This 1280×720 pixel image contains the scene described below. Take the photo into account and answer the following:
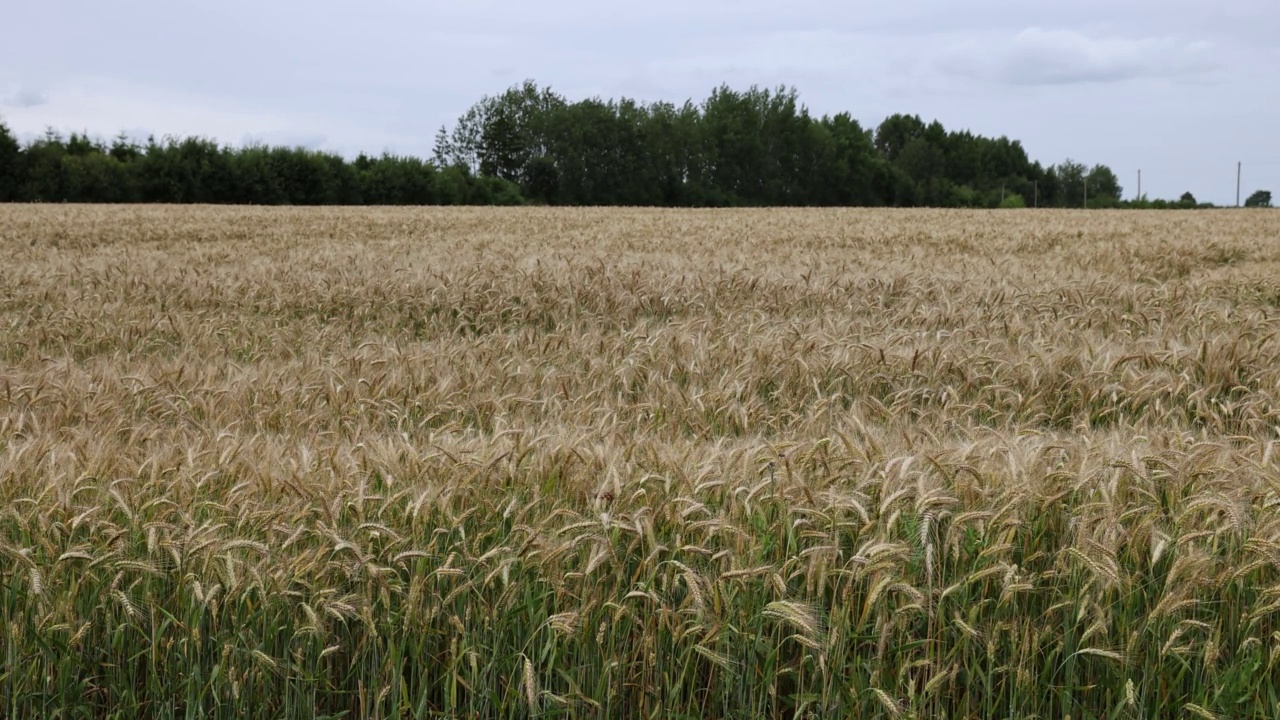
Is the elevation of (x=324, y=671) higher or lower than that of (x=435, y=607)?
lower

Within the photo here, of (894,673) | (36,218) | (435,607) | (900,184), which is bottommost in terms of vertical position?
(894,673)

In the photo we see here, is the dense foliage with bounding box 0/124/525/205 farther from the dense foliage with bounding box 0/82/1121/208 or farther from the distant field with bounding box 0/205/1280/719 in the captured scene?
the distant field with bounding box 0/205/1280/719

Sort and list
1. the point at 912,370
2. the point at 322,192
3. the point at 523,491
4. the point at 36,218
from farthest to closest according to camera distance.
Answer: the point at 322,192, the point at 36,218, the point at 912,370, the point at 523,491

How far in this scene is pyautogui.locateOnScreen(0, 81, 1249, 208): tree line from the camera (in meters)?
44.9

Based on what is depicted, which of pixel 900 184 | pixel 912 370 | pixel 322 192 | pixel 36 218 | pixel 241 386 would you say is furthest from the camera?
pixel 900 184

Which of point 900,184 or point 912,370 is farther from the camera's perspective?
point 900,184

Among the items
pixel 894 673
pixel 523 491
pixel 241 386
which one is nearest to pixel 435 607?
pixel 523 491

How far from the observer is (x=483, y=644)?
2.51 meters

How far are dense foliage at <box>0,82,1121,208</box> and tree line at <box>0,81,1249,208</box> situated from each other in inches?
2.9

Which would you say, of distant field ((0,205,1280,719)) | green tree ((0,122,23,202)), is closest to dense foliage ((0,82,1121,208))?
green tree ((0,122,23,202))

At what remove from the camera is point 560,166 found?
65.6 meters

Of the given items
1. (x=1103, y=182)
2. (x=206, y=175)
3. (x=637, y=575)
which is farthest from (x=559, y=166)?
(x=1103, y=182)

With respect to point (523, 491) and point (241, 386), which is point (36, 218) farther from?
point (523, 491)

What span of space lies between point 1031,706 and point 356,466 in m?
2.00
